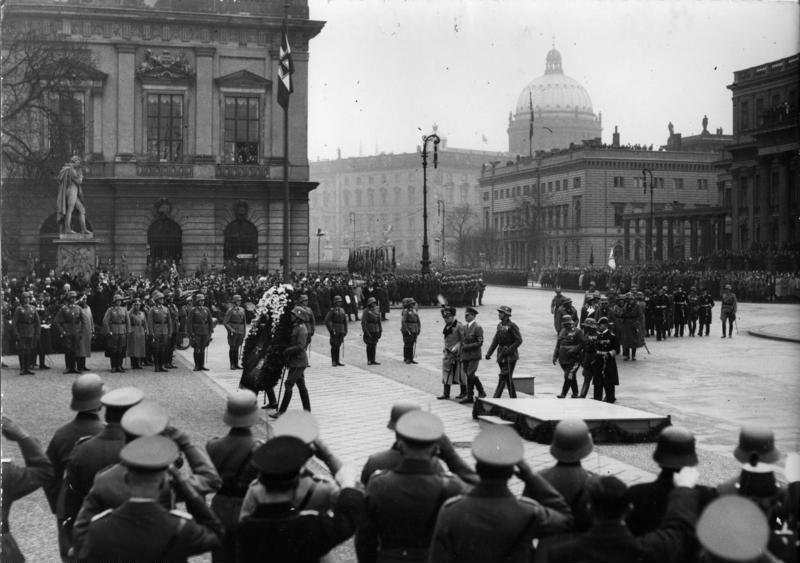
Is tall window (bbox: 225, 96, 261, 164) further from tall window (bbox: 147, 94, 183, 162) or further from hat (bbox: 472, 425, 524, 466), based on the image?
hat (bbox: 472, 425, 524, 466)

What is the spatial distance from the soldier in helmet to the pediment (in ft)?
93.3

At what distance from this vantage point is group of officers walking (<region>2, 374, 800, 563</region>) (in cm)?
460

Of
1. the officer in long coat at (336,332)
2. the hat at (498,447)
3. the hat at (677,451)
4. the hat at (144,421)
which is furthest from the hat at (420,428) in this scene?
the officer in long coat at (336,332)

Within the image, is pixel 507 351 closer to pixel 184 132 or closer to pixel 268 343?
pixel 268 343

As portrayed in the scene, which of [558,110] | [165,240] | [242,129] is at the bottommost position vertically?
[165,240]

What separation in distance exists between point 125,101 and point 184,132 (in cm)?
323

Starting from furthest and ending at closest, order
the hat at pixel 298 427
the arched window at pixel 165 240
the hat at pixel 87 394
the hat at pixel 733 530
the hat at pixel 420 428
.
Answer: the arched window at pixel 165 240
the hat at pixel 87 394
the hat at pixel 298 427
the hat at pixel 420 428
the hat at pixel 733 530

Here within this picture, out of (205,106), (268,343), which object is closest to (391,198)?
(205,106)

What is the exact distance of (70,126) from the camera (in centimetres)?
4419

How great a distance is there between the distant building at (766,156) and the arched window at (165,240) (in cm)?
3502

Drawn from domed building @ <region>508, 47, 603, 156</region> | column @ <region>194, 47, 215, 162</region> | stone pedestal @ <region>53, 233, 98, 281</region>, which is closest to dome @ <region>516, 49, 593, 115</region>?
domed building @ <region>508, 47, 603, 156</region>

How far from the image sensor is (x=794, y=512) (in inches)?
197

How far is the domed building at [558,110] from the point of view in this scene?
112 meters

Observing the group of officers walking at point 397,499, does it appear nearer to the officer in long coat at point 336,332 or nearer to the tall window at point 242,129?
the officer in long coat at point 336,332
